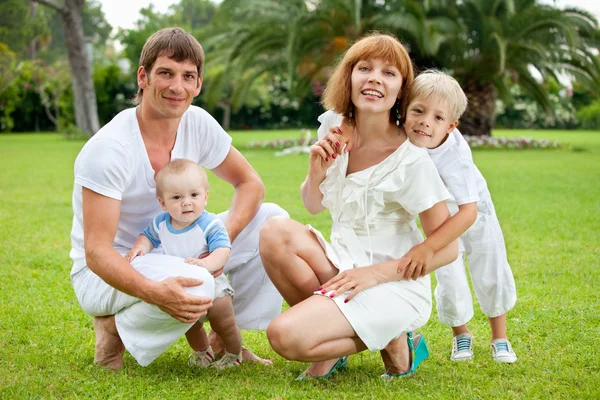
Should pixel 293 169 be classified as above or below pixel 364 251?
below

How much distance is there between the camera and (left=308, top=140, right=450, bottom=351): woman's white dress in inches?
111

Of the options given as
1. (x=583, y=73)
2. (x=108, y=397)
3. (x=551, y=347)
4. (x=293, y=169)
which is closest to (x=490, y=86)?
(x=583, y=73)

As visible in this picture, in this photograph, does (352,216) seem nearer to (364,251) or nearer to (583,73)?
(364,251)

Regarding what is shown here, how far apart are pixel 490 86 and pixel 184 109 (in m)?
15.6

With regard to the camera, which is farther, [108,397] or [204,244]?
[204,244]

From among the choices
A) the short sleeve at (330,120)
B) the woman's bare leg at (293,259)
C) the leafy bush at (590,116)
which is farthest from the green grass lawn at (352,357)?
the leafy bush at (590,116)

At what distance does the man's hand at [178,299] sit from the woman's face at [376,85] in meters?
0.99

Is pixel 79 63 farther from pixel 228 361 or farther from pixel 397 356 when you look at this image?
pixel 397 356

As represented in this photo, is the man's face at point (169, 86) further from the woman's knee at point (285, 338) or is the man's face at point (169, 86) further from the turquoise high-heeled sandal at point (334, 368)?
the turquoise high-heeled sandal at point (334, 368)

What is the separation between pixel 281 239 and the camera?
297 centimetres

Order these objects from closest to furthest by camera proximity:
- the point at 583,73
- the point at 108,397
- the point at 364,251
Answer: the point at 108,397 < the point at 364,251 < the point at 583,73

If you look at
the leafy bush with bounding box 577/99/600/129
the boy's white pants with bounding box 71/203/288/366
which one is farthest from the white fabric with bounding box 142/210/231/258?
the leafy bush with bounding box 577/99/600/129

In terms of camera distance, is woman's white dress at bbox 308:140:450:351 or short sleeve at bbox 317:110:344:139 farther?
short sleeve at bbox 317:110:344:139

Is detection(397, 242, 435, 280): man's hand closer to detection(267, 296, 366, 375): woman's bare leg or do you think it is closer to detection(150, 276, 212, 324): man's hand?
detection(267, 296, 366, 375): woman's bare leg
